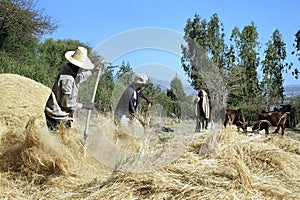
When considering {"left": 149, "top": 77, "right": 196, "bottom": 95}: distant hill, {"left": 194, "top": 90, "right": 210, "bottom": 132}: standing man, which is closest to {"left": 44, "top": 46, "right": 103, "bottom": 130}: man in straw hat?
{"left": 149, "top": 77, "right": 196, "bottom": 95}: distant hill

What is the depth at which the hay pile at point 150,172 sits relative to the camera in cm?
290

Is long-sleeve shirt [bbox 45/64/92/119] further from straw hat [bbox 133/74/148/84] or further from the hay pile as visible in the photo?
straw hat [bbox 133/74/148/84]

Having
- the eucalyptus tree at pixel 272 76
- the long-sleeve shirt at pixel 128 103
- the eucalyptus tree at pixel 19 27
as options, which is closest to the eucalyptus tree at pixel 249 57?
the eucalyptus tree at pixel 272 76

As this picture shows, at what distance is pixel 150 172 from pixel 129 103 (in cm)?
176

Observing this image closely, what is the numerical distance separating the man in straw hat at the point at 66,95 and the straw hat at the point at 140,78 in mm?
566

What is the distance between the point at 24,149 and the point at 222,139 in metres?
2.11

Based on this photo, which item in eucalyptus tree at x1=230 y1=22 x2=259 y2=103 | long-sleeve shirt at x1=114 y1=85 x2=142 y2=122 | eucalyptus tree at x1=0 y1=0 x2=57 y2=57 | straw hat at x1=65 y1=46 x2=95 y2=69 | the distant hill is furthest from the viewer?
eucalyptus tree at x1=230 y1=22 x2=259 y2=103

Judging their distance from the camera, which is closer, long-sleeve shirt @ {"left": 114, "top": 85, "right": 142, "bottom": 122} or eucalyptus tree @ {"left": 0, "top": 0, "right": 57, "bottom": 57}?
long-sleeve shirt @ {"left": 114, "top": 85, "right": 142, "bottom": 122}

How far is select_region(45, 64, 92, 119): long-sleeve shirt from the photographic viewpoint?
3.99 m

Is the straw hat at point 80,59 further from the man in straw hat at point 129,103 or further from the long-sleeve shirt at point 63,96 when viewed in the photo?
the man in straw hat at point 129,103

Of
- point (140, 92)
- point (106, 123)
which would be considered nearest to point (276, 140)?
point (140, 92)

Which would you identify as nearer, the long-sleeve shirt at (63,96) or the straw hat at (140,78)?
the long-sleeve shirt at (63,96)

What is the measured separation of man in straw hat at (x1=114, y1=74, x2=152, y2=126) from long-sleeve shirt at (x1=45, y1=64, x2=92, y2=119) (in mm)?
605

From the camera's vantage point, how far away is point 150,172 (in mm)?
3059
